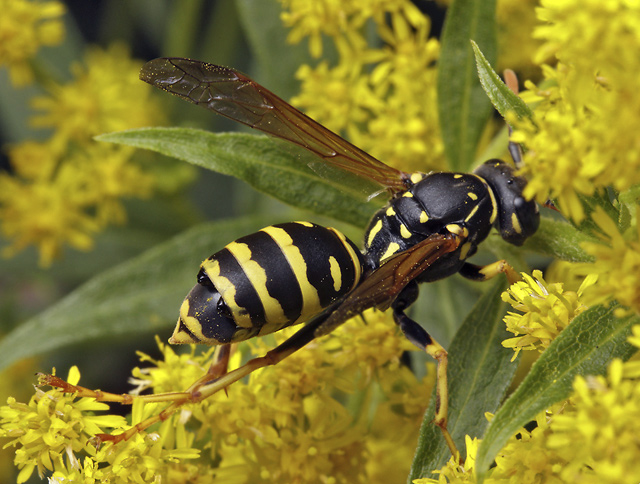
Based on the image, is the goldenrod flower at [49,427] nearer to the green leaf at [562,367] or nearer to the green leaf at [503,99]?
the green leaf at [562,367]

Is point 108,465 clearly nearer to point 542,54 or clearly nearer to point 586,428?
point 586,428

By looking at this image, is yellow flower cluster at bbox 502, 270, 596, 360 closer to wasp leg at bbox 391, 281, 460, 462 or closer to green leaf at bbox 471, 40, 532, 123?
wasp leg at bbox 391, 281, 460, 462

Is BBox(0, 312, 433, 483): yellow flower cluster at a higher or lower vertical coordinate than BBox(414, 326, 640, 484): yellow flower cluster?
lower

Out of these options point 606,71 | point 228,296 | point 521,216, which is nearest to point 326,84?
point 521,216

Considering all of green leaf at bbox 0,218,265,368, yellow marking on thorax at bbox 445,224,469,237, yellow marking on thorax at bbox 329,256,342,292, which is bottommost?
green leaf at bbox 0,218,265,368

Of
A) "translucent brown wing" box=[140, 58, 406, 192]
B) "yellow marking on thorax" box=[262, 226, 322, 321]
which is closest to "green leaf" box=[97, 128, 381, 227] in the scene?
"translucent brown wing" box=[140, 58, 406, 192]

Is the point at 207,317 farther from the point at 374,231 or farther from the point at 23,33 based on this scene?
the point at 23,33
